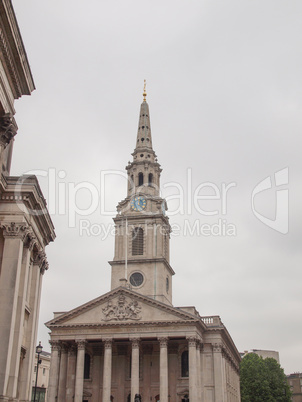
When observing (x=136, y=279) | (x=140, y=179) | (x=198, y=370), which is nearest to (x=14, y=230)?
(x=198, y=370)

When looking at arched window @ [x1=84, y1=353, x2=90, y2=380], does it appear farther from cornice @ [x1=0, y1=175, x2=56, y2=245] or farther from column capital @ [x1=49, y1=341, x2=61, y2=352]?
cornice @ [x1=0, y1=175, x2=56, y2=245]

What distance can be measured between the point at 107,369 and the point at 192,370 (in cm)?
861

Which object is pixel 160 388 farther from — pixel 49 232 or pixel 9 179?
pixel 9 179

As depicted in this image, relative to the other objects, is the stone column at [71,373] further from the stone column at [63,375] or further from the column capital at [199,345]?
the column capital at [199,345]

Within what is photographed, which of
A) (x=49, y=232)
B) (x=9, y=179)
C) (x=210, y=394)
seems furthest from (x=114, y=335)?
(x=9, y=179)

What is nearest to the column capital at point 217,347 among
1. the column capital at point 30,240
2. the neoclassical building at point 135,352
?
the neoclassical building at point 135,352

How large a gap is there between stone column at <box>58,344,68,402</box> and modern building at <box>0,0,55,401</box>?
36255 mm

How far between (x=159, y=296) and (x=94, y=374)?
11.7 metres

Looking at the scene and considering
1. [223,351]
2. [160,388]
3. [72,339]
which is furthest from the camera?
[223,351]

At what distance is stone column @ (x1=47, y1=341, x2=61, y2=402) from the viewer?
53.6m

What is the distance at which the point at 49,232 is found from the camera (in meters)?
23.0

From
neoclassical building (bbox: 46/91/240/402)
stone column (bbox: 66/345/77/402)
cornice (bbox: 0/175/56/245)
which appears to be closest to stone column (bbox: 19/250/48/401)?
cornice (bbox: 0/175/56/245)

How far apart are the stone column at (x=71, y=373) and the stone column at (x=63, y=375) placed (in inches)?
16.6

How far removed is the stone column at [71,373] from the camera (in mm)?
54669
